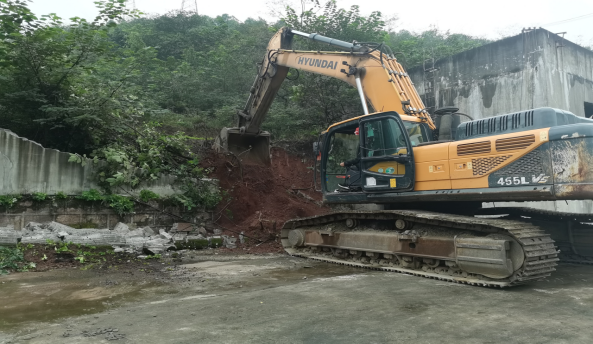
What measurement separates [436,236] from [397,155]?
1.24m

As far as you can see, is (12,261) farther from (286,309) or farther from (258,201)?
(258,201)

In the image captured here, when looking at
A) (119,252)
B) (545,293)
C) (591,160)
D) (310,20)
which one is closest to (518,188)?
(591,160)

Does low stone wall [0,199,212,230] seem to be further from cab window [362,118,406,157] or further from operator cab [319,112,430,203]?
cab window [362,118,406,157]

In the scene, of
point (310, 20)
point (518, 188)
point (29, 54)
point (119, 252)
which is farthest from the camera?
point (310, 20)

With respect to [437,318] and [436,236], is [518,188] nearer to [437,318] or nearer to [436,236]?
[436,236]

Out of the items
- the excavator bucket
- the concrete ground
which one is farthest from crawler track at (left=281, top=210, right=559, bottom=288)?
the excavator bucket

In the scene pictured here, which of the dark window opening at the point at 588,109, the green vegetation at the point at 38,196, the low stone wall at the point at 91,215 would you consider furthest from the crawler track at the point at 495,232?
the dark window opening at the point at 588,109

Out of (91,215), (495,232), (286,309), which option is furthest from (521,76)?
(91,215)

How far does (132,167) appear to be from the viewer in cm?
869

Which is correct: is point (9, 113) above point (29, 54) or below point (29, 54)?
below

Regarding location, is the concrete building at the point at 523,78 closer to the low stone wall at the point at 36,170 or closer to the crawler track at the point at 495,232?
the crawler track at the point at 495,232

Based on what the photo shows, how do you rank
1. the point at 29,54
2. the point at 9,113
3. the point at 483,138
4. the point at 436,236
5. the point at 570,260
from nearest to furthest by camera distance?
the point at 483,138 → the point at 436,236 → the point at 570,260 → the point at 29,54 → the point at 9,113

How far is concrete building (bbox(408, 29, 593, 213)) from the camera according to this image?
10.0m

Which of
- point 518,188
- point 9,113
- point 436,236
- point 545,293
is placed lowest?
point 545,293
